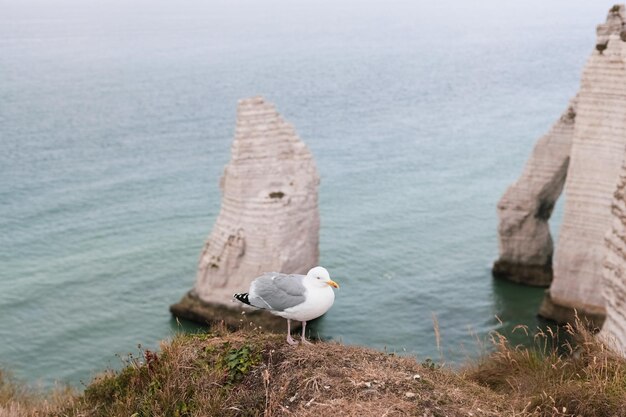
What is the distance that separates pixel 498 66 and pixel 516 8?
329 feet

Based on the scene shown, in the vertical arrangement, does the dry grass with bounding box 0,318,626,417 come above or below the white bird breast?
below

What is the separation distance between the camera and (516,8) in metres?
176

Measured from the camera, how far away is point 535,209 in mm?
27172

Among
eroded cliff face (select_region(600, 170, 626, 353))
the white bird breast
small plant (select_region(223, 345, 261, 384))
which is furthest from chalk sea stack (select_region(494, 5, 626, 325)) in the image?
small plant (select_region(223, 345, 261, 384))

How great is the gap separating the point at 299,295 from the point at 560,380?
3215 mm

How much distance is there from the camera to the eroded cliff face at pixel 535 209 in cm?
2605

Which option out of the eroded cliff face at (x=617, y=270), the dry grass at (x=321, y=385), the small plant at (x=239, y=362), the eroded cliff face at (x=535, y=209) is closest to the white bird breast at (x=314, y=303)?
the dry grass at (x=321, y=385)

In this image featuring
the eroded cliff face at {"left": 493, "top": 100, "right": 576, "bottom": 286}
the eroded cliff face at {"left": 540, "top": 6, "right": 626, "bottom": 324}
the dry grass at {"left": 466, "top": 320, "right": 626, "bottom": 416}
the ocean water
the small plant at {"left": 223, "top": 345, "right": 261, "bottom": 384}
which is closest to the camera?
the dry grass at {"left": 466, "top": 320, "right": 626, "bottom": 416}

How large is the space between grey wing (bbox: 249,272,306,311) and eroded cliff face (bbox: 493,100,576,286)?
682 inches

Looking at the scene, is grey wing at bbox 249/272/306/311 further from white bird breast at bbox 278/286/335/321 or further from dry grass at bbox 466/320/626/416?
dry grass at bbox 466/320/626/416

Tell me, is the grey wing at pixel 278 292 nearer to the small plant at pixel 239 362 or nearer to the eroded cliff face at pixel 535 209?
the small plant at pixel 239 362

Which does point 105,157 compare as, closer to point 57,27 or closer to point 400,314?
point 400,314

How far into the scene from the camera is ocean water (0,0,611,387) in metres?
25.8

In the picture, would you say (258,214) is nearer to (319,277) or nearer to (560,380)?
(319,277)
